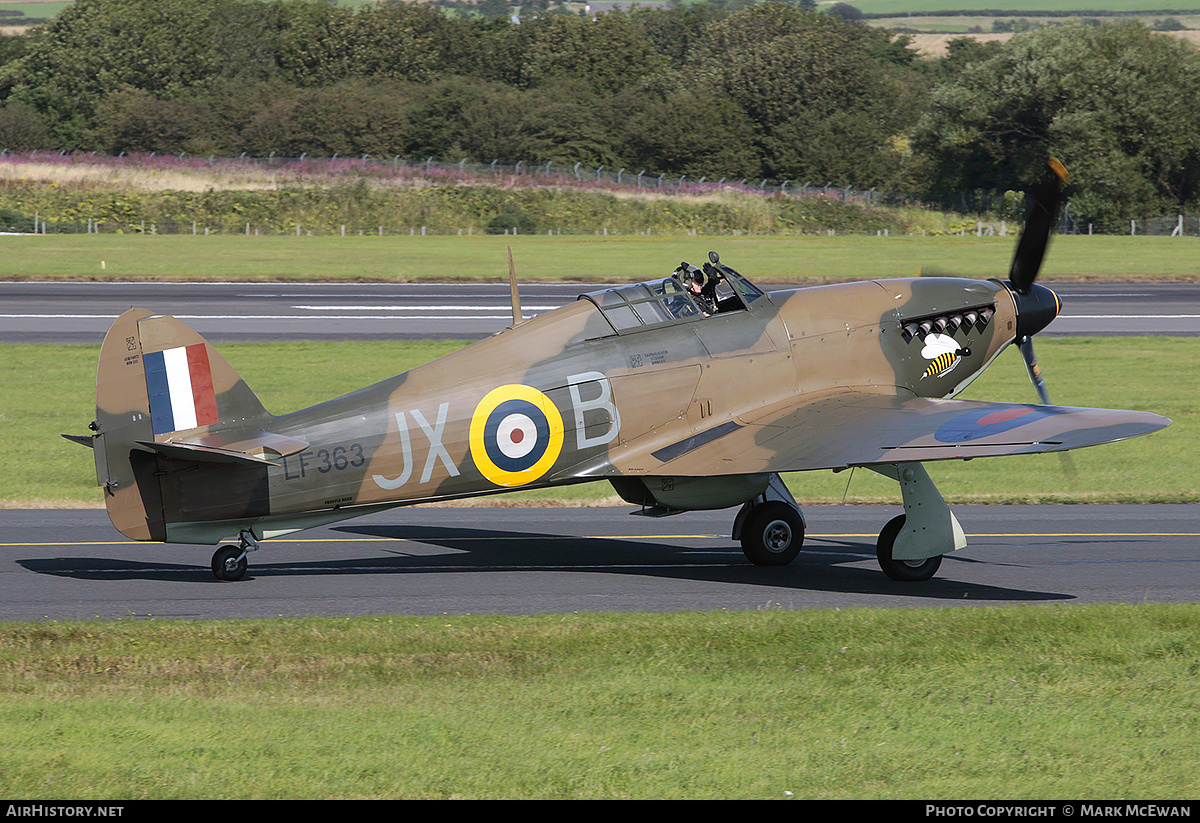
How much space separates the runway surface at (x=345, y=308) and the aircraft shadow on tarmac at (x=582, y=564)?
18.8 metres

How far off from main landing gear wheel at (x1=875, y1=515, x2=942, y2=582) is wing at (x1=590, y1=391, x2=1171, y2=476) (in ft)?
3.81

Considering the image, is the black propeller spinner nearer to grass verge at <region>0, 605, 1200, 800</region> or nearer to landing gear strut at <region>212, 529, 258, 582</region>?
grass verge at <region>0, 605, 1200, 800</region>

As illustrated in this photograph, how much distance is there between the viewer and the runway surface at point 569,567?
37.3 feet

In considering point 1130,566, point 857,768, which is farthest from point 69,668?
point 1130,566

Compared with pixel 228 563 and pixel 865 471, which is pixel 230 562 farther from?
pixel 865 471

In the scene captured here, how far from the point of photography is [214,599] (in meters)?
11.3

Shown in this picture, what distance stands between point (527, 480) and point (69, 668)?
456 centimetres

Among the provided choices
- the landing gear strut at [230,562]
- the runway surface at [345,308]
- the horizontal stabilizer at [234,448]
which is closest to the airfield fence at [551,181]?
the runway surface at [345,308]

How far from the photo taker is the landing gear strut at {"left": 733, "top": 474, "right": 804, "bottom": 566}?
1312 cm

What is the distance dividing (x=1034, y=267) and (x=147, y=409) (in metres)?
10.0

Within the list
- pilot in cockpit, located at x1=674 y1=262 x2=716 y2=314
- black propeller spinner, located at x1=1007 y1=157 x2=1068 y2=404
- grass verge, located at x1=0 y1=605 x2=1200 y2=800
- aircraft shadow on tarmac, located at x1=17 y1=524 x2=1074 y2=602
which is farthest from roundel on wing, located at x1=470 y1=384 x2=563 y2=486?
black propeller spinner, located at x1=1007 y1=157 x2=1068 y2=404

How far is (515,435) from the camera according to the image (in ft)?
38.7

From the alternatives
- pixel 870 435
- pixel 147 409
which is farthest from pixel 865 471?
pixel 147 409

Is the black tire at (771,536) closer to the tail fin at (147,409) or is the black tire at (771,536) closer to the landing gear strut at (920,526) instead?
the landing gear strut at (920,526)
